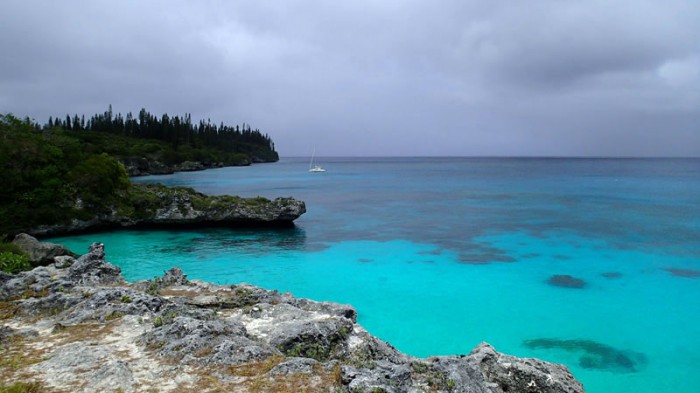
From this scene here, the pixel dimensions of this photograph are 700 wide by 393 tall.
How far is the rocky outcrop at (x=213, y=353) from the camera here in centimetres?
725

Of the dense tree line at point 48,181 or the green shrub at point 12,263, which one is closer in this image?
the green shrub at point 12,263

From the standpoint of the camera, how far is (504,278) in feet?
85.5

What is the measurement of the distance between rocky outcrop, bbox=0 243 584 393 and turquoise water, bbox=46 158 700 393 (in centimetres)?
804

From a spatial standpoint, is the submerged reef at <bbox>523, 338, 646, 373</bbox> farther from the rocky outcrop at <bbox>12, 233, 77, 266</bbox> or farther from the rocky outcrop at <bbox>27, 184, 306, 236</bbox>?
the rocky outcrop at <bbox>27, 184, 306, 236</bbox>

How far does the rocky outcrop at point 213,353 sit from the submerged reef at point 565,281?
1750 cm

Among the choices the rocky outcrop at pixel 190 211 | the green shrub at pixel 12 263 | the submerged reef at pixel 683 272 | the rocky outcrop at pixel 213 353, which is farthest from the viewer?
the rocky outcrop at pixel 190 211

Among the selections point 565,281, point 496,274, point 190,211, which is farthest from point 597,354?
point 190,211

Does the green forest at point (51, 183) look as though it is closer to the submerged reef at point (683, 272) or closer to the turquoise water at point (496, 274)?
the turquoise water at point (496, 274)

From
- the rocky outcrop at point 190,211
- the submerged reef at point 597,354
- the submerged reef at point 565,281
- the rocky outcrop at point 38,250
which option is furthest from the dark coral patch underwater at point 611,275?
the rocky outcrop at point 38,250

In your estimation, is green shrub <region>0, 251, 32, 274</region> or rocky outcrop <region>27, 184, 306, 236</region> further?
rocky outcrop <region>27, 184, 306, 236</region>

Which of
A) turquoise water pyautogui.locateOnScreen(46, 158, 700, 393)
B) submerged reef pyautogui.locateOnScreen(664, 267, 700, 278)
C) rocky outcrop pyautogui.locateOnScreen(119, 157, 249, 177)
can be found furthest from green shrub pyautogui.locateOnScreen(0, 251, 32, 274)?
rocky outcrop pyautogui.locateOnScreen(119, 157, 249, 177)

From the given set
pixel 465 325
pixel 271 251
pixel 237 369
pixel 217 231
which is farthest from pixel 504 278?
pixel 217 231

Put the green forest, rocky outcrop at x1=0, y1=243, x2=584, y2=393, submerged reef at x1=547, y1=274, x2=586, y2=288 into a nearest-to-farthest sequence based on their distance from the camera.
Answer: rocky outcrop at x1=0, y1=243, x2=584, y2=393, submerged reef at x1=547, y1=274, x2=586, y2=288, the green forest

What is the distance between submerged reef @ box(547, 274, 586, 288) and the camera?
24.8m
